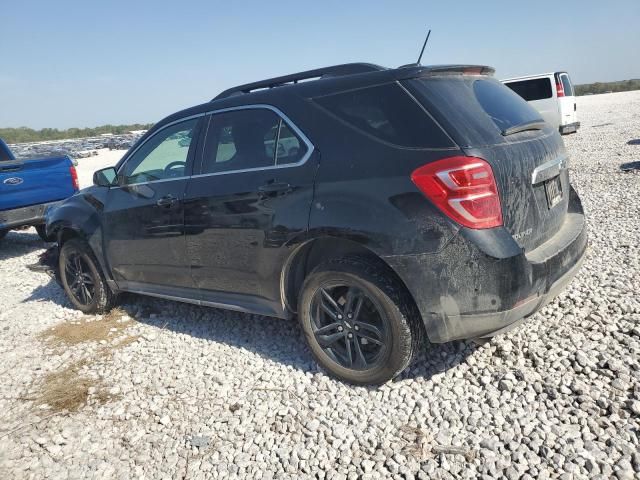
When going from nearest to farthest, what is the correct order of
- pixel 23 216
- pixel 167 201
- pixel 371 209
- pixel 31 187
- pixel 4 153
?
pixel 371 209
pixel 167 201
pixel 23 216
pixel 31 187
pixel 4 153

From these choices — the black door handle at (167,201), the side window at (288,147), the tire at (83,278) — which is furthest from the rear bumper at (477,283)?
the tire at (83,278)

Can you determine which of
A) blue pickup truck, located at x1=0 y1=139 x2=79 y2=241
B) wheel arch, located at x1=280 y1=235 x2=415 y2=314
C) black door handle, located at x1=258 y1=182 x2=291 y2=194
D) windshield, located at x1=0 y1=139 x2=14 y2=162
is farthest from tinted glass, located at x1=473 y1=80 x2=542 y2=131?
windshield, located at x1=0 y1=139 x2=14 y2=162

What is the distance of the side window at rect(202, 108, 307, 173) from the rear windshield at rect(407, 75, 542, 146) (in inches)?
33.8

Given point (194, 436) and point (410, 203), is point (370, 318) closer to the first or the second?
point (410, 203)

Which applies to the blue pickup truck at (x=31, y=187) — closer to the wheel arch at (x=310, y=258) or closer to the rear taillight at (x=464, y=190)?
the wheel arch at (x=310, y=258)

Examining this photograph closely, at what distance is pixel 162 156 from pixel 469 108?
2.63 meters

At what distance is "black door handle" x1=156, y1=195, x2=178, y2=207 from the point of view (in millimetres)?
3902

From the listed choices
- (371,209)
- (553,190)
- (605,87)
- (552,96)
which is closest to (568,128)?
(552,96)

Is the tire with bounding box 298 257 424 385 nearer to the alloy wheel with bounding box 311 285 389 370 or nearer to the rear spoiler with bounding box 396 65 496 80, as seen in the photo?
the alloy wheel with bounding box 311 285 389 370

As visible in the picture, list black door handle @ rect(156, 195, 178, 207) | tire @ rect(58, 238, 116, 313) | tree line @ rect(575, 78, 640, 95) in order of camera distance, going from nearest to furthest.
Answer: black door handle @ rect(156, 195, 178, 207)
tire @ rect(58, 238, 116, 313)
tree line @ rect(575, 78, 640, 95)

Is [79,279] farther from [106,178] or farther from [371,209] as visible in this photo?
[371,209]

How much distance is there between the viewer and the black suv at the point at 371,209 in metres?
2.62

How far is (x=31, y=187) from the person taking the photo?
765 centimetres

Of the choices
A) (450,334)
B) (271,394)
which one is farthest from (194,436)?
(450,334)
